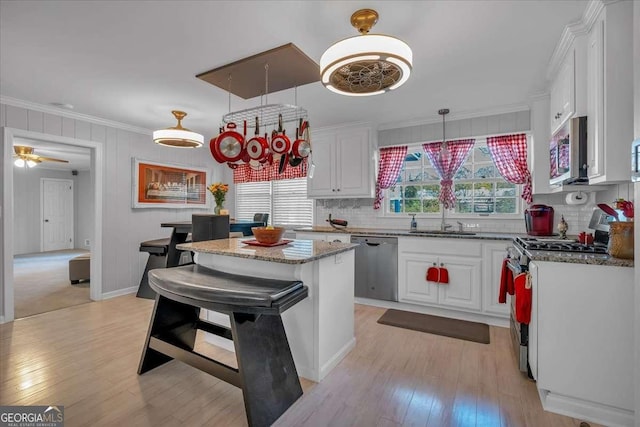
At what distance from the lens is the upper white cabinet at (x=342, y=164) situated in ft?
13.3

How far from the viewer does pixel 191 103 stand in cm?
338

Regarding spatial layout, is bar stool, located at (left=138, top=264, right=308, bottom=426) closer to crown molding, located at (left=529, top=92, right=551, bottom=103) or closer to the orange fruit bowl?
the orange fruit bowl

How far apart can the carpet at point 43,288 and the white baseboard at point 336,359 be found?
11.5 feet

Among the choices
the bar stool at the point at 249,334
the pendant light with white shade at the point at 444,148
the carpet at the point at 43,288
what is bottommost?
the carpet at the point at 43,288

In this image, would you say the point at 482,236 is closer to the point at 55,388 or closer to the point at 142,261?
the point at 55,388

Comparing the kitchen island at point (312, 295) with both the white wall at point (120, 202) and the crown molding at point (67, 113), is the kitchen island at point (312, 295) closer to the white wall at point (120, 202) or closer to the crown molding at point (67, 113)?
the white wall at point (120, 202)

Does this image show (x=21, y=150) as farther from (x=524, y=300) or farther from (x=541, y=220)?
(x=541, y=220)

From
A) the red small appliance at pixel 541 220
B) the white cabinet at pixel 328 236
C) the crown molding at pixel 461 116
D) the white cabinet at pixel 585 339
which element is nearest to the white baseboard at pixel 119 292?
the white cabinet at pixel 328 236

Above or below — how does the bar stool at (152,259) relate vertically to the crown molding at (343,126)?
below

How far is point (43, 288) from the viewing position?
4406mm

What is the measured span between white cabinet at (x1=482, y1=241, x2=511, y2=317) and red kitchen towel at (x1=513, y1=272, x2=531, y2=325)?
3.73 ft

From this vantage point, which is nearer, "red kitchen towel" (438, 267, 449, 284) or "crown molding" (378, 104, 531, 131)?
"red kitchen towel" (438, 267, 449, 284)

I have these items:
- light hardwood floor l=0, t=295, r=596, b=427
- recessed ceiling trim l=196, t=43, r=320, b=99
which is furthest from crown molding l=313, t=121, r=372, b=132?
light hardwood floor l=0, t=295, r=596, b=427

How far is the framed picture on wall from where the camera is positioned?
4352mm
